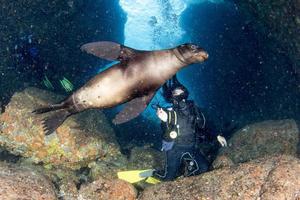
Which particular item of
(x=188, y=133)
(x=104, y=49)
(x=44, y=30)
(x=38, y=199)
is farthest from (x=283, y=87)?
(x=38, y=199)

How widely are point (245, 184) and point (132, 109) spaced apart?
184cm

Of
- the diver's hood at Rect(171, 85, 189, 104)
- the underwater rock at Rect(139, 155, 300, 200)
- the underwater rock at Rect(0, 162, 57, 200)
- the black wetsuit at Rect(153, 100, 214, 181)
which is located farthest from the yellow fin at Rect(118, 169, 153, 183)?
the underwater rock at Rect(0, 162, 57, 200)

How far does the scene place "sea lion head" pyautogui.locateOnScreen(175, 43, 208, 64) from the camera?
4.22 m

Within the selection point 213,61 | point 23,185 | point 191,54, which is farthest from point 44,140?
point 213,61

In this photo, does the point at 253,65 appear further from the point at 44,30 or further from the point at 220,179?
the point at 220,179

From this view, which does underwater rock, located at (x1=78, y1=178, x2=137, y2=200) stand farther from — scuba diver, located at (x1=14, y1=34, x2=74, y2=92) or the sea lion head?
Answer: scuba diver, located at (x1=14, y1=34, x2=74, y2=92)

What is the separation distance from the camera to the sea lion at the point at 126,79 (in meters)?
4.71

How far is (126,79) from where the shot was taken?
16.0ft

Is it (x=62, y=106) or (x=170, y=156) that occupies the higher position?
(x=62, y=106)

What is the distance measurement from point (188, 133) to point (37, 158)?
10.4 ft

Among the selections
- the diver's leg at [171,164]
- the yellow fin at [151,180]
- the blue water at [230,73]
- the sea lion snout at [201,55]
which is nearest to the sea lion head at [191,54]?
the sea lion snout at [201,55]

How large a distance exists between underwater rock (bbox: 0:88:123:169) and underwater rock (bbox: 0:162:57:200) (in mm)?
1773

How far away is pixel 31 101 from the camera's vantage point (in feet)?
24.2

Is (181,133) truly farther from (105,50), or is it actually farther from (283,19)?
(283,19)
